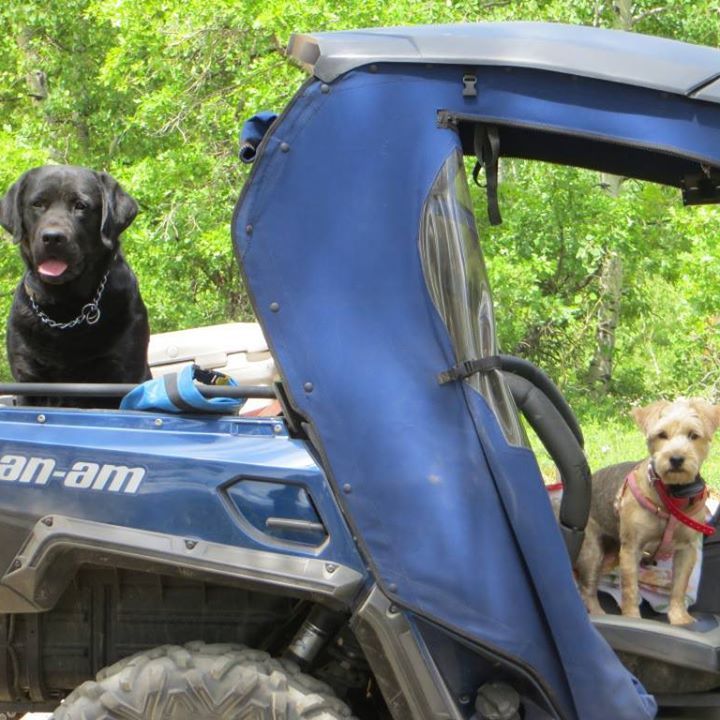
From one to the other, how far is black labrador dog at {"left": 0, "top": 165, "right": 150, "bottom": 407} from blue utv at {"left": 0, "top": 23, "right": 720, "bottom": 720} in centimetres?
128

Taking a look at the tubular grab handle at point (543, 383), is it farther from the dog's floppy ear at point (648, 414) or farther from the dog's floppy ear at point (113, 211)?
the dog's floppy ear at point (113, 211)

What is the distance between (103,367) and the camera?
412cm

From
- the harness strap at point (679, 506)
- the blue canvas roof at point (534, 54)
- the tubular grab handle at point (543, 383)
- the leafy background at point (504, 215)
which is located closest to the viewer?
the blue canvas roof at point (534, 54)

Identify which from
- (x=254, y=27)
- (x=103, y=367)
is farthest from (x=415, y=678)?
(x=254, y=27)

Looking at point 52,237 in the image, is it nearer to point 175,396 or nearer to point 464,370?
point 175,396

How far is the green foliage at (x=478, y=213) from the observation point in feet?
37.1

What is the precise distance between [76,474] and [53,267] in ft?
4.48

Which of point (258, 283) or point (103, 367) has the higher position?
point (258, 283)

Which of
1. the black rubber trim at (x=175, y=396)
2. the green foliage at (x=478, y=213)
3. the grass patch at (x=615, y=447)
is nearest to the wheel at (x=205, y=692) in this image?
the black rubber trim at (x=175, y=396)

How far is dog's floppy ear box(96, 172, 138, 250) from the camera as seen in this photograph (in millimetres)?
4129

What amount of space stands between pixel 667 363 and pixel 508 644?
12.5 meters

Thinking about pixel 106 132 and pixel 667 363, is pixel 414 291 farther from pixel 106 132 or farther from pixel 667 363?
pixel 106 132

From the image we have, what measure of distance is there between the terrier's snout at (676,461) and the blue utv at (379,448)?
130 centimetres

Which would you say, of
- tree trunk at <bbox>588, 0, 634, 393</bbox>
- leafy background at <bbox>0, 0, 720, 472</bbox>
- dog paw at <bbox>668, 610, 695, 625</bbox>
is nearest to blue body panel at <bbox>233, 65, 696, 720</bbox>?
dog paw at <bbox>668, 610, 695, 625</bbox>
